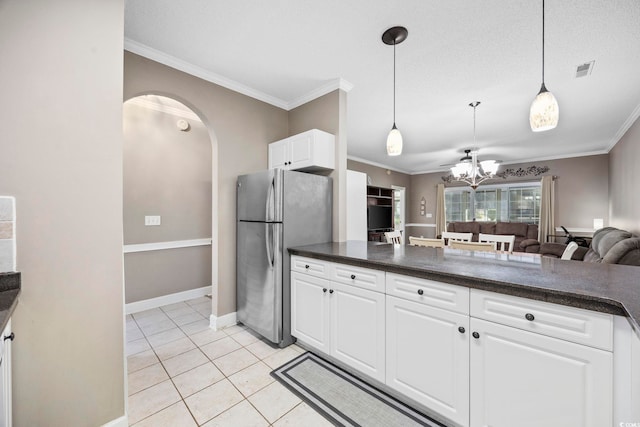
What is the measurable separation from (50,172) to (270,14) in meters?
1.67

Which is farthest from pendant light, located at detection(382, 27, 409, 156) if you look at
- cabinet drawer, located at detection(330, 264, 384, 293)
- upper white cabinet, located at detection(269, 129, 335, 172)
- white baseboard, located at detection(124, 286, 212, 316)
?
white baseboard, located at detection(124, 286, 212, 316)

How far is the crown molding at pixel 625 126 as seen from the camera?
3389 millimetres

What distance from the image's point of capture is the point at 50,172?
122 centimetres

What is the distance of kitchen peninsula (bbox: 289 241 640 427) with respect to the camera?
3.18 ft

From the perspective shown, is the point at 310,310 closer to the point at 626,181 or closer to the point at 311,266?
the point at 311,266

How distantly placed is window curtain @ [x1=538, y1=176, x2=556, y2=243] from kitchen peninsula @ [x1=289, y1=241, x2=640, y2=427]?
5.81m

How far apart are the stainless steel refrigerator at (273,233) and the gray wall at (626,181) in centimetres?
A: 437

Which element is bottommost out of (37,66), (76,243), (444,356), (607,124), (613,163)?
(444,356)

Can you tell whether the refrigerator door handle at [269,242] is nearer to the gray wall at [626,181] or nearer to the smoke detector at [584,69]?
the smoke detector at [584,69]

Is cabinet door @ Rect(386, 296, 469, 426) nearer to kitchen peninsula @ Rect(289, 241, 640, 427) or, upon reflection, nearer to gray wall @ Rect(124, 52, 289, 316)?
kitchen peninsula @ Rect(289, 241, 640, 427)

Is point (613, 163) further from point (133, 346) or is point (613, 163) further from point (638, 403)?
point (133, 346)

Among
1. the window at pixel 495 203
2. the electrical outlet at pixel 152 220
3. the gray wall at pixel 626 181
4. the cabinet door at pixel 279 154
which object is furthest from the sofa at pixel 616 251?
the electrical outlet at pixel 152 220

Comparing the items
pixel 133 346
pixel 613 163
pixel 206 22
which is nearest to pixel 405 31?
pixel 206 22

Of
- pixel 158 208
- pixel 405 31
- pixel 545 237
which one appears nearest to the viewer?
pixel 405 31
